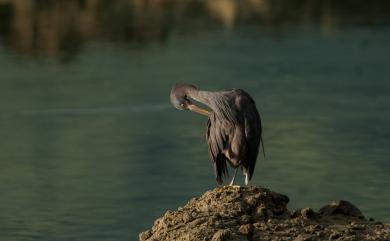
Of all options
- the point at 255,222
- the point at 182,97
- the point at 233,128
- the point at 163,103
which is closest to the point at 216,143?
the point at 233,128

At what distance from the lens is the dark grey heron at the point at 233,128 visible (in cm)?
905

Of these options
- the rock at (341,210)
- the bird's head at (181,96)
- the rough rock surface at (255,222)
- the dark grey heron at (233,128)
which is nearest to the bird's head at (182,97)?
the bird's head at (181,96)

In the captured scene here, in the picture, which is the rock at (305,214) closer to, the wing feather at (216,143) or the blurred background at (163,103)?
the wing feather at (216,143)

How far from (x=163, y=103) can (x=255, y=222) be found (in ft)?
27.1

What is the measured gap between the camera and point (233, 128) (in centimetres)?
915

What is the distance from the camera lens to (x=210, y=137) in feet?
30.5

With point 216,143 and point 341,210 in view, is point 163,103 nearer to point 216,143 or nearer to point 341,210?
point 216,143

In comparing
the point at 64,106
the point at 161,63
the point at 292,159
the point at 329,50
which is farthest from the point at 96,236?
the point at 329,50

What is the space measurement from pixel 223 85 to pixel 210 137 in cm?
829

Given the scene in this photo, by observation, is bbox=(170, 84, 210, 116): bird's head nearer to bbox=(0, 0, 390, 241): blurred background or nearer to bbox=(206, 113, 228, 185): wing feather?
bbox=(206, 113, 228, 185): wing feather

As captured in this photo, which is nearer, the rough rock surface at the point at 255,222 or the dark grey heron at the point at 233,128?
the rough rock surface at the point at 255,222

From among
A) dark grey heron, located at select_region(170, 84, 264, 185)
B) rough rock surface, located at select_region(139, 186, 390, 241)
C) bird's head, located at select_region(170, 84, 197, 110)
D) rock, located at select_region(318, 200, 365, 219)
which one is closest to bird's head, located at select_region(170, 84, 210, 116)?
bird's head, located at select_region(170, 84, 197, 110)

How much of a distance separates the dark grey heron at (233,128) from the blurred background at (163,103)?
1.25m

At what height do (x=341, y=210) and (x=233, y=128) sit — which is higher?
(x=233, y=128)
